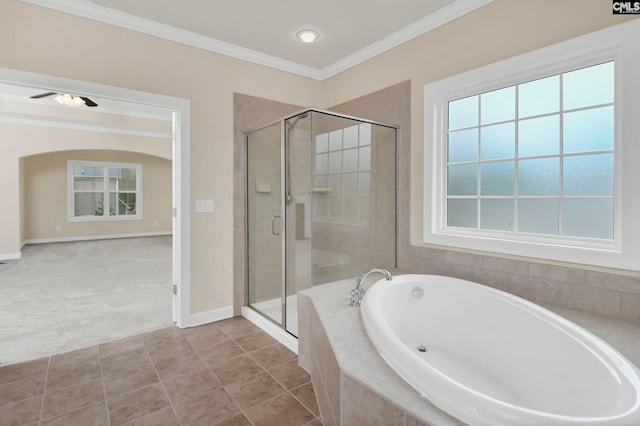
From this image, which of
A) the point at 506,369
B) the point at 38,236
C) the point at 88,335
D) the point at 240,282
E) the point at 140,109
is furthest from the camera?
the point at 38,236

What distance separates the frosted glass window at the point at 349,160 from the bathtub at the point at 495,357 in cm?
110

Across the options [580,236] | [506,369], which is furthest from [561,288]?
[506,369]

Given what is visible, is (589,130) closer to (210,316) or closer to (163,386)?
(163,386)

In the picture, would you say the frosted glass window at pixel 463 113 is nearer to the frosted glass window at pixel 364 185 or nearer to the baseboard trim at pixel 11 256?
the frosted glass window at pixel 364 185

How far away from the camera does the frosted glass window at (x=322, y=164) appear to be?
8.83 feet

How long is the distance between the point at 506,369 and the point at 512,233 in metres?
0.95

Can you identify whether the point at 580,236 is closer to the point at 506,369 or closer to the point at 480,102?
the point at 506,369

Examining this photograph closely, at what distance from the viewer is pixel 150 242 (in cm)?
786

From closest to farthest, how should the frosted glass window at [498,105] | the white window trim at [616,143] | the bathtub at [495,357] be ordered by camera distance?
the bathtub at [495,357]
the white window trim at [616,143]
the frosted glass window at [498,105]

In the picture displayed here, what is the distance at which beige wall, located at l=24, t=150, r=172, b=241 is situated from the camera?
7312mm

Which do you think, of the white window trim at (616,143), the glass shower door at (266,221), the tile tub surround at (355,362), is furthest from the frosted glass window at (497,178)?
the glass shower door at (266,221)

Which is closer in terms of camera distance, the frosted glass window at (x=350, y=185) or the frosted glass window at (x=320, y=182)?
the frosted glass window at (x=320, y=182)

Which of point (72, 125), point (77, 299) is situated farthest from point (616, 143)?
point (72, 125)

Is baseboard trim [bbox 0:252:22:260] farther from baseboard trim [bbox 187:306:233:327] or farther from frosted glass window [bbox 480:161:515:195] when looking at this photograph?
frosted glass window [bbox 480:161:515:195]
